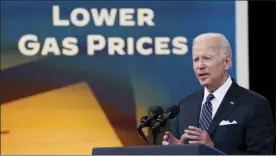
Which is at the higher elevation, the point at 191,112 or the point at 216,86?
the point at 216,86

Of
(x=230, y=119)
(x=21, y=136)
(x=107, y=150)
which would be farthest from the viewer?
(x=21, y=136)

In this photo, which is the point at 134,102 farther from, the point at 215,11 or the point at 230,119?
the point at 230,119

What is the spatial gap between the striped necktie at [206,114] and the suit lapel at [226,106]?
0.05 m

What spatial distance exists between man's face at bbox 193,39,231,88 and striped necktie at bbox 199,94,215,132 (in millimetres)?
80

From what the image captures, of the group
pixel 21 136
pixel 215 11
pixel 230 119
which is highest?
pixel 215 11

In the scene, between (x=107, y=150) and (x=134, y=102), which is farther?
(x=134, y=102)

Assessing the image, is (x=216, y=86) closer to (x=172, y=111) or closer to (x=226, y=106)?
(x=226, y=106)

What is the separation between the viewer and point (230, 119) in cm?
398

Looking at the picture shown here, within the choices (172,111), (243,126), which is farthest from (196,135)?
(243,126)

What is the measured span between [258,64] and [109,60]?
106 cm

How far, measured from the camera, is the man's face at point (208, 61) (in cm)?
403

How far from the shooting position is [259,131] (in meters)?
3.90

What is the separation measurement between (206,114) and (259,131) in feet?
1.02

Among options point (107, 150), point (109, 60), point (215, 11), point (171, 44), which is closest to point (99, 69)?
point (109, 60)
